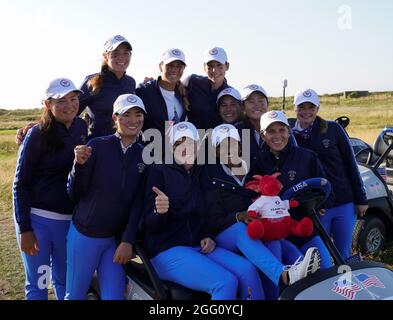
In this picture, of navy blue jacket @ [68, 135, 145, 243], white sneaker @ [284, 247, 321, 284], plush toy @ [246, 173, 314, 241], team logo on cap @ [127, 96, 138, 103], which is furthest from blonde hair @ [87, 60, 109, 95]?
white sneaker @ [284, 247, 321, 284]

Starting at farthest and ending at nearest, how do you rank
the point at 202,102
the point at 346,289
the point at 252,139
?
1. the point at 202,102
2. the point at 252,139
3. the point at 346,289

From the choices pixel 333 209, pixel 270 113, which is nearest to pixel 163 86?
pixel 270 113

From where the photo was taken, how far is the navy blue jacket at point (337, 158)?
422 centimetres

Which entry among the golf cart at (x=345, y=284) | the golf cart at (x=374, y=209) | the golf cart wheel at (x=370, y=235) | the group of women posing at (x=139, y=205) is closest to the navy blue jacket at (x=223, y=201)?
the group of women posing at (x=139, y=205)

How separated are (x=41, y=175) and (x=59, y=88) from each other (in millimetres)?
641

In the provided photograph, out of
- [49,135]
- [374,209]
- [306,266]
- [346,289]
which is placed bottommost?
[374,209]

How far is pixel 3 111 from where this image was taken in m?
73.9

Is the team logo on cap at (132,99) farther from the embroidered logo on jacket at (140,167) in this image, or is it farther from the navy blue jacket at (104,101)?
the navy blue jacket at (104,101)

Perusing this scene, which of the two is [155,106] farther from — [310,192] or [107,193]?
[310,192]

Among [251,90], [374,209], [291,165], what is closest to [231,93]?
[251,90]

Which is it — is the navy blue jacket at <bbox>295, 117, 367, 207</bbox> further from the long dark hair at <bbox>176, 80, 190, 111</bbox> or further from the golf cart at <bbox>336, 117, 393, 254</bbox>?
the golf cart at <bbox>336, 117, 393, 254</bbox>

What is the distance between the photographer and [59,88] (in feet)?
11.5
